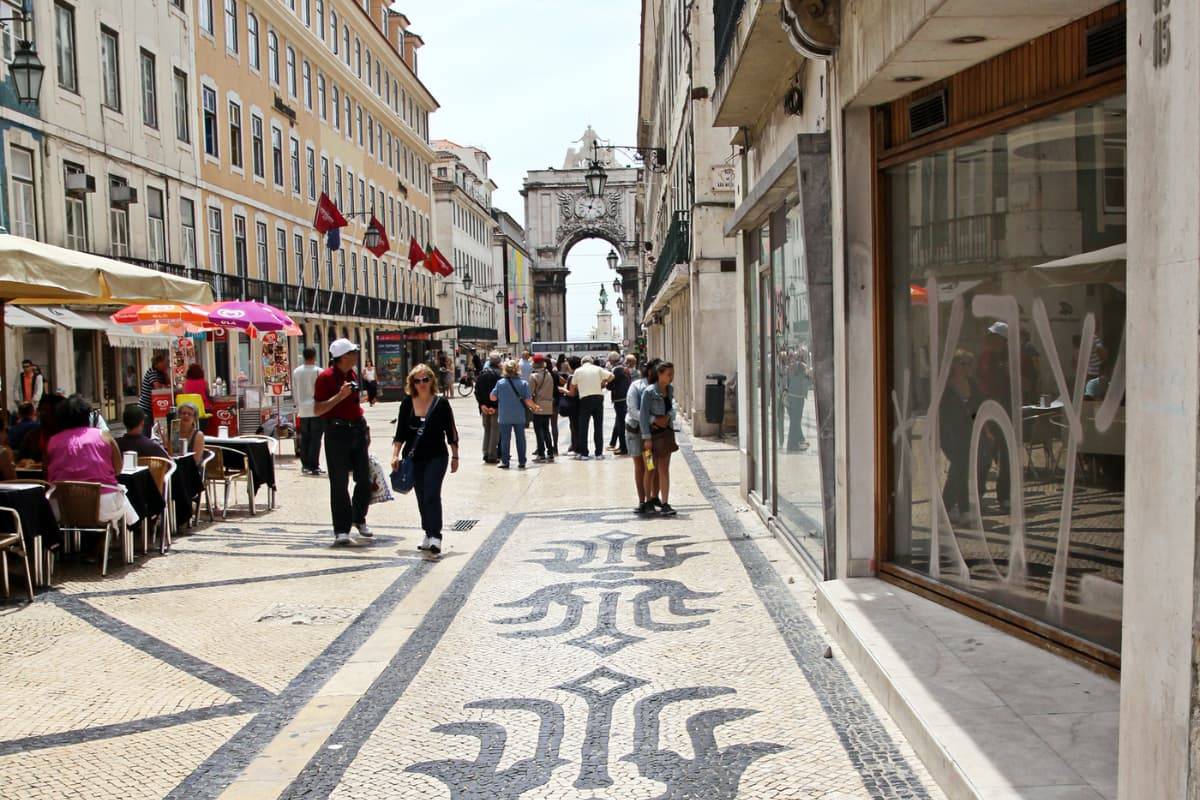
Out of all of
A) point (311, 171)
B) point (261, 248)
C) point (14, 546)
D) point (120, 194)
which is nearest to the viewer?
point (14, 546)

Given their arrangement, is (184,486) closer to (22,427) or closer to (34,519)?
(22,427)

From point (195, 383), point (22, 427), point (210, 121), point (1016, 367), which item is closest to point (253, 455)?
point (22, 427)

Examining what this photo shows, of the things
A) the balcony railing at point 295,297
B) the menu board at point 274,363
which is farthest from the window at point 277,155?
the menu board at point 274,363

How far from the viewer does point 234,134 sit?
32.0m

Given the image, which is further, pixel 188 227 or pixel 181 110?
pixel 188 227

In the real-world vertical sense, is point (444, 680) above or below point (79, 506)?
below

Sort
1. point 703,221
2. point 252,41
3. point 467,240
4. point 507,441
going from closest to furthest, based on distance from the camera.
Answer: point 507,441 < point 703,221 < point 252,41 < point 467,240

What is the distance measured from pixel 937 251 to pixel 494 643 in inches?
126

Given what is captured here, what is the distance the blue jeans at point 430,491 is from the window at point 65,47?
642 inches

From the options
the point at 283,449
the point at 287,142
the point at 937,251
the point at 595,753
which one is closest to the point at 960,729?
the point at 595,753

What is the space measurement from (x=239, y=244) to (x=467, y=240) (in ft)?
159

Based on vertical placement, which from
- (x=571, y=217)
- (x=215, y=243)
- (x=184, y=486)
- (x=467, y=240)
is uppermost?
(x=571, y=217)

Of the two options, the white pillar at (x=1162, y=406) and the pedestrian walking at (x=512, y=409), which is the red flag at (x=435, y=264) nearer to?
the pedestrian walking at (x=512, y=409)

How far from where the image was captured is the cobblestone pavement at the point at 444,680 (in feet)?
13.9
